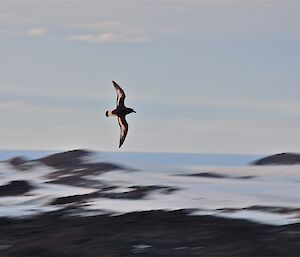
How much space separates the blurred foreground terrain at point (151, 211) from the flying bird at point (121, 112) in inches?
156

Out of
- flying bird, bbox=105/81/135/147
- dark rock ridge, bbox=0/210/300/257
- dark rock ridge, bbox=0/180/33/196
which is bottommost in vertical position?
dark rock ridge, bbox=0/210/300/257

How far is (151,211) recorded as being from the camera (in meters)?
36.7

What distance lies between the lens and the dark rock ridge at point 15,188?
47.0 m

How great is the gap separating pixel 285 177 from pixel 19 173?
19.6 m

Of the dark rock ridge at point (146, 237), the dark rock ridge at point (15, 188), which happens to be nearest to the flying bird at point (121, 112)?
the dark rock ridge at point (146, 237)

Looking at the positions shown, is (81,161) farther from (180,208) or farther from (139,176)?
(180,208)

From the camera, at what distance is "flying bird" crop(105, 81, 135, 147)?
101 ft

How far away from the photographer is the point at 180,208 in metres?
37.4

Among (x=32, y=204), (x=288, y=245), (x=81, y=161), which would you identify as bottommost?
(x=288, y=245)

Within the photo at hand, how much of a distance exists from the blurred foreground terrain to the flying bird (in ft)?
13.0

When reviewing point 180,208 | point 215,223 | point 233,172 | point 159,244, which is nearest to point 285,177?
point 233,172

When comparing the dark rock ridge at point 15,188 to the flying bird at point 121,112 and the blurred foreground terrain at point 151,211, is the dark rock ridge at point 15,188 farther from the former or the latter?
the flying bird at point 121,112

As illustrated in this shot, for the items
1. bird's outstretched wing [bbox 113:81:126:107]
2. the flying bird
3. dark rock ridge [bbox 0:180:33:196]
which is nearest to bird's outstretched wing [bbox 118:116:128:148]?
the flying bird

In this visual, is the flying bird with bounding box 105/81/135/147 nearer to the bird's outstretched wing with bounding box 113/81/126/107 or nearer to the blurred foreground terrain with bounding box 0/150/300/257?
the bird's outstretched wing with bounding box 113/81/126/107
